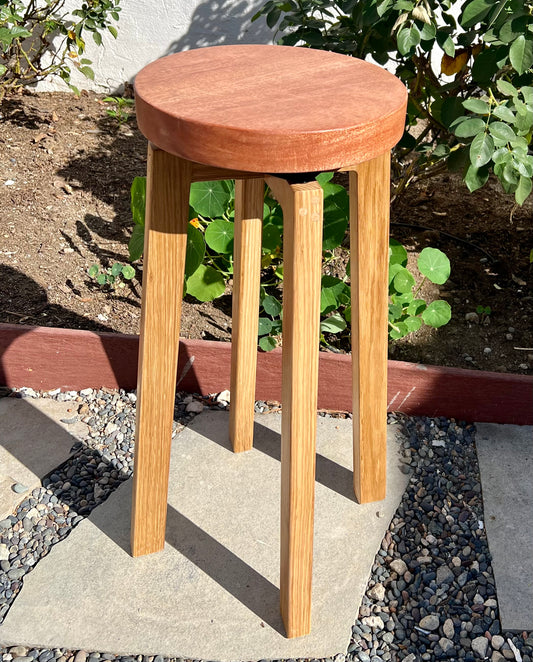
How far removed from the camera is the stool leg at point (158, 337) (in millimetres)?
1383

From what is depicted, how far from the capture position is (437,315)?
2.29 meters

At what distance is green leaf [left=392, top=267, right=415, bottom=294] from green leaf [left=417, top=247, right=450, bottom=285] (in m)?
0.05

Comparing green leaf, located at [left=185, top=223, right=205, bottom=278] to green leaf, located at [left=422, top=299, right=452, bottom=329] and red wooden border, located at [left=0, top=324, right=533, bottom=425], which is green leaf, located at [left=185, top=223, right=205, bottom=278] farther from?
green leaf, located at [left=422, top=299, right=452, bottom=329]

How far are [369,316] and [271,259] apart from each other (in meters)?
0.87

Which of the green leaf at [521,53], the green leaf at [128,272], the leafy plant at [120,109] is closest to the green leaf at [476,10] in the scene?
the green leaf at [521,53]

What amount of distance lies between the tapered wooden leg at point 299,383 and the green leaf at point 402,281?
98 cm

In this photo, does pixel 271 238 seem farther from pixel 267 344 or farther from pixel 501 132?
pixel 501 132

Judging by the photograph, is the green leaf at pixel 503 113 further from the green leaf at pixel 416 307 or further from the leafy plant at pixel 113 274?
the leafy plant at pixel 113 274

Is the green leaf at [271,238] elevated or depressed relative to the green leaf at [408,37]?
depressed

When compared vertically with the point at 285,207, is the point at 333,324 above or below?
below

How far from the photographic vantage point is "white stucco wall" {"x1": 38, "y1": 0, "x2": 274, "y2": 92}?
131 inches

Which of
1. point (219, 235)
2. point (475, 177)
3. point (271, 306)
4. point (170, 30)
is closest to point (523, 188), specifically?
point (475, 177)

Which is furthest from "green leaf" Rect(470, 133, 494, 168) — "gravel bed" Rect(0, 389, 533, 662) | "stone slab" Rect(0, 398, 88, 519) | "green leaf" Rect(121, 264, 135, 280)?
"stone slab" Rect(0, 398, 88, 519)

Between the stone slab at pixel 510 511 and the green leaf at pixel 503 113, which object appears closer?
the stone slab at pixel 510 511
